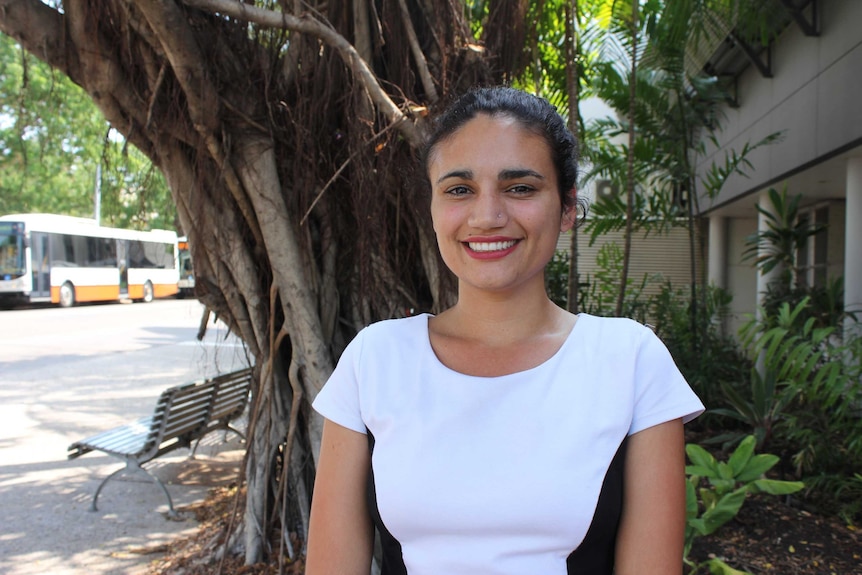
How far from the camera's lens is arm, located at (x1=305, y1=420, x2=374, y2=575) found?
1453 millimetres

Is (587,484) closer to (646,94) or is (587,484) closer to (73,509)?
(73,509)

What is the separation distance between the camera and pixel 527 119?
1.54 meters

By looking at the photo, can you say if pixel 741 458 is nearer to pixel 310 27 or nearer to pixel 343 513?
pixel 343 513

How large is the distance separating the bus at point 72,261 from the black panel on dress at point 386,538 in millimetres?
21520

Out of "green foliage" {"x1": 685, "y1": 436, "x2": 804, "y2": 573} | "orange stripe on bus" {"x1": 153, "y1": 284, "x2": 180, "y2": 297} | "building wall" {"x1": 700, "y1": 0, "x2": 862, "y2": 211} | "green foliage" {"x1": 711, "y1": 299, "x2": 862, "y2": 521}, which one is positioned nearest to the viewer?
"green foliage" {"x1": 685, "y1": 436, "x2": 804, "y2": 573}

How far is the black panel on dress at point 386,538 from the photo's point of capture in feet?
4.68

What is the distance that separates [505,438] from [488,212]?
453 millimetres

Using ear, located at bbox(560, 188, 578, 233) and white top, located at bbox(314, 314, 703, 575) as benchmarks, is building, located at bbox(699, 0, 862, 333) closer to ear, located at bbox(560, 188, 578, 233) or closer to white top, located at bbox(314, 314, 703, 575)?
ear, located at bbox(560, 188, 578, 233)

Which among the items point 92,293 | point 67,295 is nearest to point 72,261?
point 67,295

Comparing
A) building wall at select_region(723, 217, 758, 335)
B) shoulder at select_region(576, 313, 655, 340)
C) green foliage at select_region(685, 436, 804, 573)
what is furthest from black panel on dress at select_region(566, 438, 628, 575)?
building wall at select_region(723, 217, 758, 335)

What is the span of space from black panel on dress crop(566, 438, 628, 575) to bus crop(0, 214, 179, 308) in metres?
21.8

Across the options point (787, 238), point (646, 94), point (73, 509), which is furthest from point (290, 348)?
point (646, 94)

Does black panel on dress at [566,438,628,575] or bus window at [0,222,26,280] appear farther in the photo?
bus window at [0,222,26,280]

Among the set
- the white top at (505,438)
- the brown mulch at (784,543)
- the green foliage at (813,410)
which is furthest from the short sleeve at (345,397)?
the brown mulch at (784,543)
